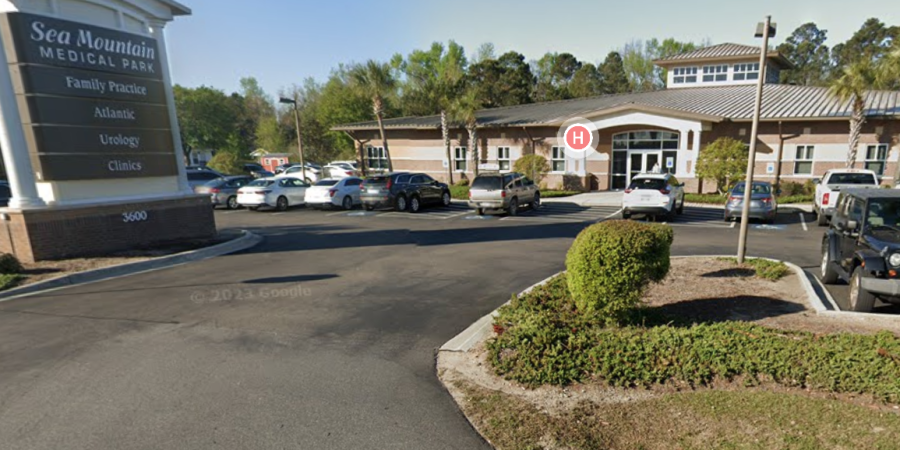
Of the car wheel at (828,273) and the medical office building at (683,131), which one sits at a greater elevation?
the medical office building at (683,131)

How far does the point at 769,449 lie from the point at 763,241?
1152 centimetres

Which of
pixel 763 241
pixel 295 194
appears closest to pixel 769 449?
pixel 763 241

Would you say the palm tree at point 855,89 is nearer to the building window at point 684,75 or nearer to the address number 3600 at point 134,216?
the building window at point 684,75

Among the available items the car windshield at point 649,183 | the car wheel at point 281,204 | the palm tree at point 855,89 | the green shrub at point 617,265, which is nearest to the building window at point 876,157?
the palm tree at point 855,89

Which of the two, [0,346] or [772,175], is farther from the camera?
[772,175]

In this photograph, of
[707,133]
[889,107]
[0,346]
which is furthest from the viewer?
[707,133]

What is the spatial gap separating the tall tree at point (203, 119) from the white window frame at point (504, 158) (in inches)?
1833

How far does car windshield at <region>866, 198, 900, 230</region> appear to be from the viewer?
740 centimetres

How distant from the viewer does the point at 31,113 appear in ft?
35.2

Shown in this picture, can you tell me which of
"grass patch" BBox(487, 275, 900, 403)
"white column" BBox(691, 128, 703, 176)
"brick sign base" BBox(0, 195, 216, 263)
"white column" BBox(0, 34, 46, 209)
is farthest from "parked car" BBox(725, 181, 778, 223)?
"white column" BBox(0, 34, 46, 209)

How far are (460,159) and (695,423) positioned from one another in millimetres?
28464

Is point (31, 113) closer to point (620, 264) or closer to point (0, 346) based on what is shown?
point (0, 346)

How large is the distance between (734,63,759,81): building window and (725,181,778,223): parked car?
18218 mm

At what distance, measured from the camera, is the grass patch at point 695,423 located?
391 cm
